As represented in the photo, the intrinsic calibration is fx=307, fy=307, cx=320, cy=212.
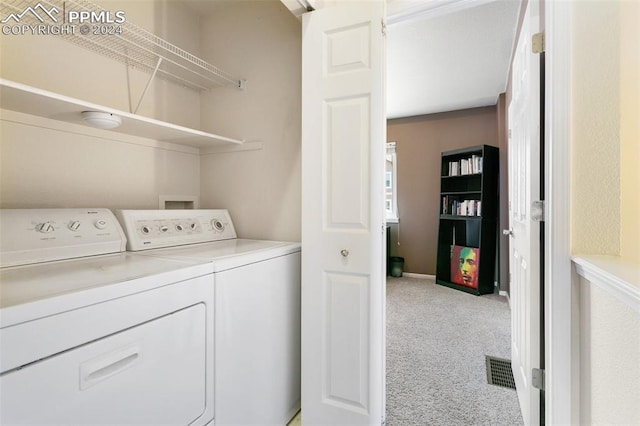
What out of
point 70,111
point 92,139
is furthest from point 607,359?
point 92,139

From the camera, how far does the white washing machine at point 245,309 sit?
1230mm

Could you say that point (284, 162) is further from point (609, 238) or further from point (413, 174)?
point (413, 174)

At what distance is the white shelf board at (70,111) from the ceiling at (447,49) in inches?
33.5

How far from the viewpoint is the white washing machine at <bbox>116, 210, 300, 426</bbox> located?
1230 mm

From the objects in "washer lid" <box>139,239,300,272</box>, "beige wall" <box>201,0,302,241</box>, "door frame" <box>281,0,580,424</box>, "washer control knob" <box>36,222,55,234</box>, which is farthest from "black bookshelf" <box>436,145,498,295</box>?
"washer control knob" <box>36,222,55,234</box>

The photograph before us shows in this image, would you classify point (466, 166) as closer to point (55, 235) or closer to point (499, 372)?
point (499, 372)

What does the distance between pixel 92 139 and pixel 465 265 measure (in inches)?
164

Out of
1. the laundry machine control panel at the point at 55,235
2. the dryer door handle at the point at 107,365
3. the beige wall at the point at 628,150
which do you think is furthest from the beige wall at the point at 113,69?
the beige wall at the point at 628,150

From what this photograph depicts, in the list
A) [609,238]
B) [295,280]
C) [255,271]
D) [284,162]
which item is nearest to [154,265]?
[255,271]

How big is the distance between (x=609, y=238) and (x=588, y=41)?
740mm

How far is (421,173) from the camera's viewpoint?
16.0 ft

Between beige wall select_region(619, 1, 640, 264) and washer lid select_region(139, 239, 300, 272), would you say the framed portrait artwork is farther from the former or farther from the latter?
washer lid select_region(139, 239, 300, 272)

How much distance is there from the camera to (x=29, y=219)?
3.82 feet

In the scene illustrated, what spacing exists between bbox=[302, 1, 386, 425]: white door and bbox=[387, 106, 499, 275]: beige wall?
3.65m
